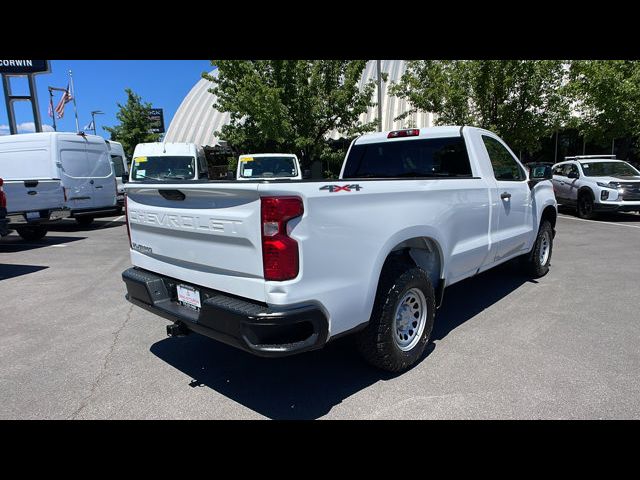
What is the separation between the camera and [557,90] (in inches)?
653

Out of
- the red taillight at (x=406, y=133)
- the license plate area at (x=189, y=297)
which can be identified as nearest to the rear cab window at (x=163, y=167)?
the red taillight at (x=406, y=133)

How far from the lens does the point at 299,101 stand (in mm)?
19578

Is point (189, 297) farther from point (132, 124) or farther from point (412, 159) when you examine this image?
point (132, 124)

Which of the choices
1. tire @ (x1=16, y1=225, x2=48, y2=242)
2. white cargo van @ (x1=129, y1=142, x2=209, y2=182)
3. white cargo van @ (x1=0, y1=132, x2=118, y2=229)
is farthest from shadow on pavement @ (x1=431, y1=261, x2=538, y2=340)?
tire @ (x1=16, y1=225, x2=48, y2=242)

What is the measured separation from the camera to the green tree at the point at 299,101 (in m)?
18.8

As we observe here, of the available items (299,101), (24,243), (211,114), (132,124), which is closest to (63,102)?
(132,124)

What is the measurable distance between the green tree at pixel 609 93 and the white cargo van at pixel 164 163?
15.2 m

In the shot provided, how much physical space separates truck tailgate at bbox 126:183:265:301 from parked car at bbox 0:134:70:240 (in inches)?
256

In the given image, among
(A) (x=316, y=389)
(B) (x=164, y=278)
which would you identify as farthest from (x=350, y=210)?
(B) (x=164, y=278)

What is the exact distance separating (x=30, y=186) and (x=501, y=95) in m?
16.6

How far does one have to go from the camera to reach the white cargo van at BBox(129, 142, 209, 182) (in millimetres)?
12828

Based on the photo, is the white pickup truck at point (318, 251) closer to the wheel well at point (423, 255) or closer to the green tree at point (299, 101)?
the wheel well at point (423, 255)

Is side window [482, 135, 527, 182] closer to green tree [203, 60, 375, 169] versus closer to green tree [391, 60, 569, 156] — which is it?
green tree [391, 60, 569, 156]
